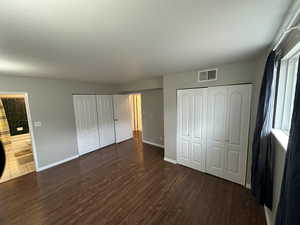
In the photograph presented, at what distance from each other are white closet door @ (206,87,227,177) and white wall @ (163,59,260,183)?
0.86ft

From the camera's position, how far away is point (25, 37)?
1.26 m

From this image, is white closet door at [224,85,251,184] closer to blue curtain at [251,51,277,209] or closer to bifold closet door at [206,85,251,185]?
bifold closet door at [206,85,251,185]

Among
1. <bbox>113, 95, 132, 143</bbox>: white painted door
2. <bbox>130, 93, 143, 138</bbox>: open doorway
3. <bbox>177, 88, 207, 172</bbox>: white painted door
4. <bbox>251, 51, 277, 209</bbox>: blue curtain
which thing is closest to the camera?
<bbox>251, 51, 277, 209</bbox>: blue curtain

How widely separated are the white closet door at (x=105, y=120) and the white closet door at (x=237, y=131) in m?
4.04

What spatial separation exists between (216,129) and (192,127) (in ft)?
1.72

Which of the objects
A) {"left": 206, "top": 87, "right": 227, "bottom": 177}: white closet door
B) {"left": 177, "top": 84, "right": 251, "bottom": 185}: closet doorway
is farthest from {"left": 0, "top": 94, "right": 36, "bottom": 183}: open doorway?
{"left": 206, "top": 87, "right": 227, "bottom": 177}: white closet door

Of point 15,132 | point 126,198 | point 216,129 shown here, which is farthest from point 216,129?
point 15,132

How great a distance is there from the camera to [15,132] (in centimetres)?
511

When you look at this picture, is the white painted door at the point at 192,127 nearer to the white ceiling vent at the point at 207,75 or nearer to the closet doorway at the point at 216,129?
the closet doorway at the point at 216,129

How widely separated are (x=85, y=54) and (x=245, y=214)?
332 cm

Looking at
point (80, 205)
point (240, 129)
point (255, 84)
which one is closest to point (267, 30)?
point (255, 84)

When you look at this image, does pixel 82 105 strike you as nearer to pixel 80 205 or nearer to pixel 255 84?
pixel 80 205

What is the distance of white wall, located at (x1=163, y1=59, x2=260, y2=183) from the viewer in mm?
2311

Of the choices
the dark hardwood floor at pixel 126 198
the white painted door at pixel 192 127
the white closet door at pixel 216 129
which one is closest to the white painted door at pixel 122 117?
the dark hardwood floor at pixel 126 198
